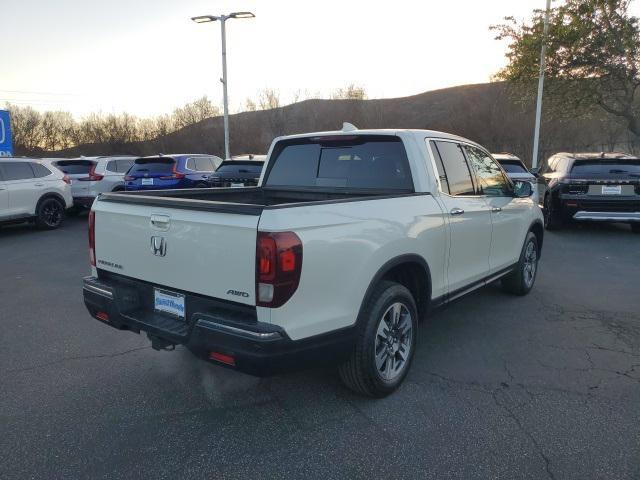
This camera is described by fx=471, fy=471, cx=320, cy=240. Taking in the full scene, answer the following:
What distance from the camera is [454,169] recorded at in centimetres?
425

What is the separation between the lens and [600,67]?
17.1m

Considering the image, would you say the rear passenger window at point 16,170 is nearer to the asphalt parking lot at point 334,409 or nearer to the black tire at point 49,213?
the black tire at point 49,213

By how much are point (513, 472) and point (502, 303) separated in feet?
10.6

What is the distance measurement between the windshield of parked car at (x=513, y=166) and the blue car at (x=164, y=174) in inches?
309

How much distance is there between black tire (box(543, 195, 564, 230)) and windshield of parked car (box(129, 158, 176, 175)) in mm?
9601

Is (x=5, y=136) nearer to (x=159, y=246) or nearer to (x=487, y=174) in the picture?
(x=159, y=246)

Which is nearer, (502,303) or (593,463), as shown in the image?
(593,463)

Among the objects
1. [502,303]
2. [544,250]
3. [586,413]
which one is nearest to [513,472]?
[586,413]

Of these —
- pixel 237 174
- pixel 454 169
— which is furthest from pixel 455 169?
pixel 237 174

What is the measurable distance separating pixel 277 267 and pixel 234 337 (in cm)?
48

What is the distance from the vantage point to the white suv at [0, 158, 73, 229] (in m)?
10.4

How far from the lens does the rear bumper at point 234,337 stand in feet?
8.45

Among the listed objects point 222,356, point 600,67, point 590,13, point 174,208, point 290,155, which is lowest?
point 222,356

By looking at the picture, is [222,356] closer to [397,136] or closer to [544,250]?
[397,136]
